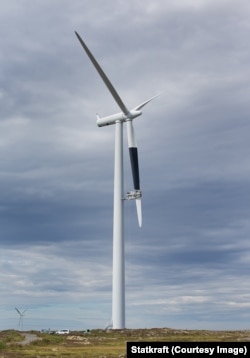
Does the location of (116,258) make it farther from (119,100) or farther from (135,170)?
(119,100)

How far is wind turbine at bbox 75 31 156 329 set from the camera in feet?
350

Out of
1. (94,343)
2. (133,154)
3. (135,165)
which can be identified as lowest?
(94,343)

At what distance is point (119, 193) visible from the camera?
110250 mm

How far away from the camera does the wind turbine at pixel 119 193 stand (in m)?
107

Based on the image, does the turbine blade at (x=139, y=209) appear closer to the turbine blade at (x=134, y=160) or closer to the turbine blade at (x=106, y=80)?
the turbine blade at (x=134, y=160)

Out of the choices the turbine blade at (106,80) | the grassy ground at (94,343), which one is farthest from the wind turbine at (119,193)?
the grassy ground at (94,343)

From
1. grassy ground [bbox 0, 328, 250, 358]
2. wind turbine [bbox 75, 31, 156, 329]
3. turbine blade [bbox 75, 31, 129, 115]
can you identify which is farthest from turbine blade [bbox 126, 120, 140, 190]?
grassy ground [bbox 0, 328, 250, 358]

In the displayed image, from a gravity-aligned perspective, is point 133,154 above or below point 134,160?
above

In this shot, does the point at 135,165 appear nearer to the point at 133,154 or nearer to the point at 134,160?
the point at 134,160

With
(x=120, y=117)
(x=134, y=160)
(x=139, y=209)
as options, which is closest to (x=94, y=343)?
(x=139, y=209)

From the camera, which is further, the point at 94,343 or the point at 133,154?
the point at 133,154

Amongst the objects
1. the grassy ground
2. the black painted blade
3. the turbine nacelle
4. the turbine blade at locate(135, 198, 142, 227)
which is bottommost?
the grassy ground

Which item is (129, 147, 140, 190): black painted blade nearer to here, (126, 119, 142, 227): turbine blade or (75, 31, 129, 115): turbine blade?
(126, 119, 142, 227): turbine blade

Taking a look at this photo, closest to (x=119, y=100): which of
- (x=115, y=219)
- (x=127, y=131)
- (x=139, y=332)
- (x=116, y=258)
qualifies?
(x=127, y=131)
